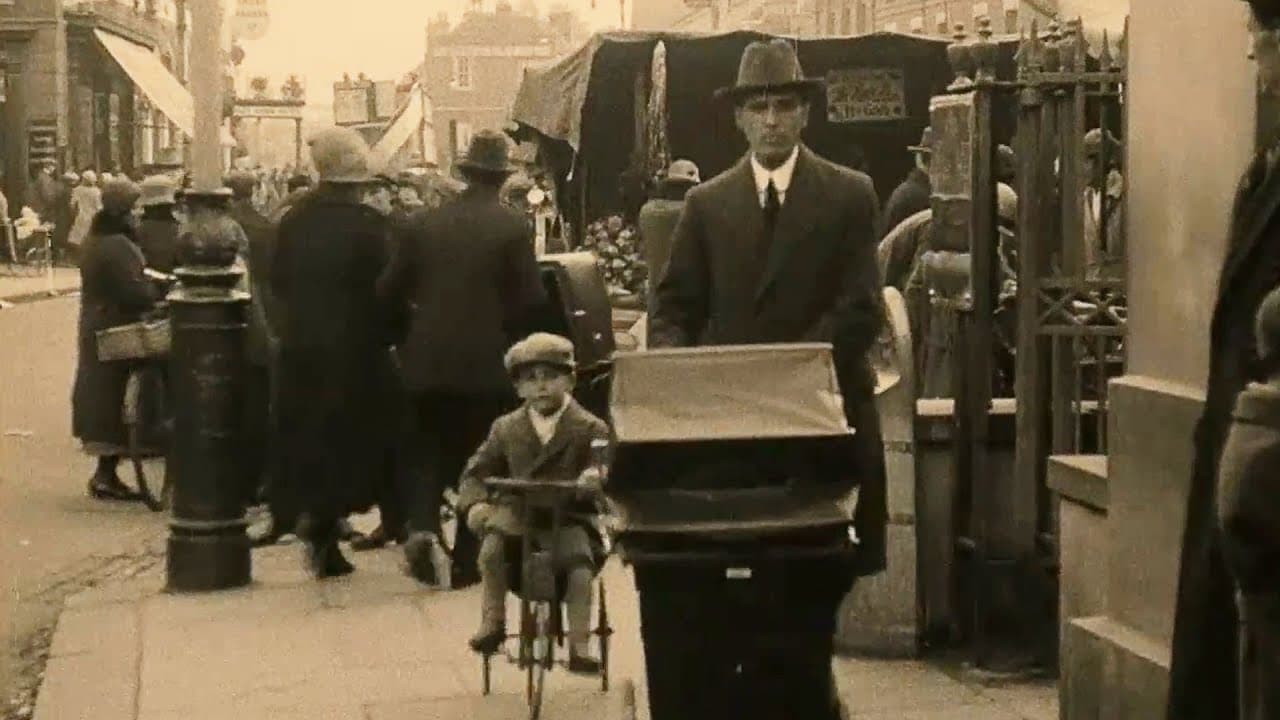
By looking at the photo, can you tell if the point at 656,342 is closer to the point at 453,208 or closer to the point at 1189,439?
the point at 1189,439

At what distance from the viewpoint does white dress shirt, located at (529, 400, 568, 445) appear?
7.34 m

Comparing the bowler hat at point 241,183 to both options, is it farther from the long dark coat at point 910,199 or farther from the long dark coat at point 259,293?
the long dark coat at point 910,199

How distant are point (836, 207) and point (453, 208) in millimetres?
3562

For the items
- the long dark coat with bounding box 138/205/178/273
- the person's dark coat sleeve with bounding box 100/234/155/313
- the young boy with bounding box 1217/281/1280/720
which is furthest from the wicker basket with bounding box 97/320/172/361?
the young boy with bounding box 1217/281/1280/720

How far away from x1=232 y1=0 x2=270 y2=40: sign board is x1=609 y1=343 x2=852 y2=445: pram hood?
54.0 m

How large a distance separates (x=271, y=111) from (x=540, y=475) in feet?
116

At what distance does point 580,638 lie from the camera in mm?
7098

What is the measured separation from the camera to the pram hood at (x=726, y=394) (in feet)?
17.9

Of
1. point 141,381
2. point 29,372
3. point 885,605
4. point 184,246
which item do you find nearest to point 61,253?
point 29,372

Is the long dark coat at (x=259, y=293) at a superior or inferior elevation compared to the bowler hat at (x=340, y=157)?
inferior

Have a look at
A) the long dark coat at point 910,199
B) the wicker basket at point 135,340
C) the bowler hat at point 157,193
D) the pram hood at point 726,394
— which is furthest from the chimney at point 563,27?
the pram hood at point 726,394

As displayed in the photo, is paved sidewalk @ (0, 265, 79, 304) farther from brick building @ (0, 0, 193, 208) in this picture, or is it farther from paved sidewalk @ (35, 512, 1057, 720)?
paved sidewalk @ (35, 512, 1057, 720)

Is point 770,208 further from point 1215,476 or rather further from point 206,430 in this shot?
point 206,430

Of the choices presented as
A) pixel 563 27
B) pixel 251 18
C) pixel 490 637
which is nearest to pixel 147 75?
pixel 251 18
